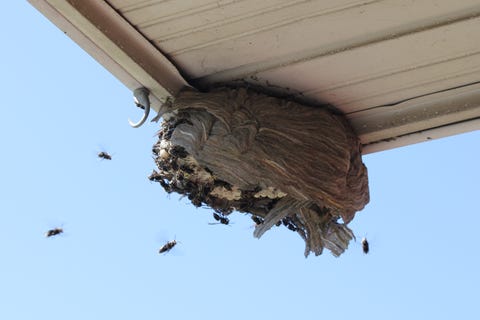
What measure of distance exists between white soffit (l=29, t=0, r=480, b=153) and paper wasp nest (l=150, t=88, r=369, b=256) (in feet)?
0.31

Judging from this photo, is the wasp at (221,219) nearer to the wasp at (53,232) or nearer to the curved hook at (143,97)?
the curved hook at (143,97)

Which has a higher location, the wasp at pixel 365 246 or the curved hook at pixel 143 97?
the wasp at pixel 365 246

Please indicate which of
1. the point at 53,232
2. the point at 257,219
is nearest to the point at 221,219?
the point at 257,219

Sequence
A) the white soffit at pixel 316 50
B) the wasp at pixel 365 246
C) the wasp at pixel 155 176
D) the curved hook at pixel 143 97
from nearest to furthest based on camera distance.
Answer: the white soffit at pixel 316 50
the curved hook at pixel 143 97
the wasp at pixel 155 176
the wasp at pixel 365 246

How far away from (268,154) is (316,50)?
0.56 m

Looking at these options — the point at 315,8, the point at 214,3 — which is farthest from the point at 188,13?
the point at 315,8

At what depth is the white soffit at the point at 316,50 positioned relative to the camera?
4496mm

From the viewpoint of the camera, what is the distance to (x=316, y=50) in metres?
4.76

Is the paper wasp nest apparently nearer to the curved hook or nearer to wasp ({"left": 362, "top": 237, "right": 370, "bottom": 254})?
the curved hook

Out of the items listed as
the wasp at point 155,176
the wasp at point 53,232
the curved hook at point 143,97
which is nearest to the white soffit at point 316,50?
the curved hook at point 143,97

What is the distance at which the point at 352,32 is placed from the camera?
4617 millimetres

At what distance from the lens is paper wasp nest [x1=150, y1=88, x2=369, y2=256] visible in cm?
508

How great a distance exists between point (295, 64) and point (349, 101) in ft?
1.38

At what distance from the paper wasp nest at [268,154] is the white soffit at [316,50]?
0.31 feet
